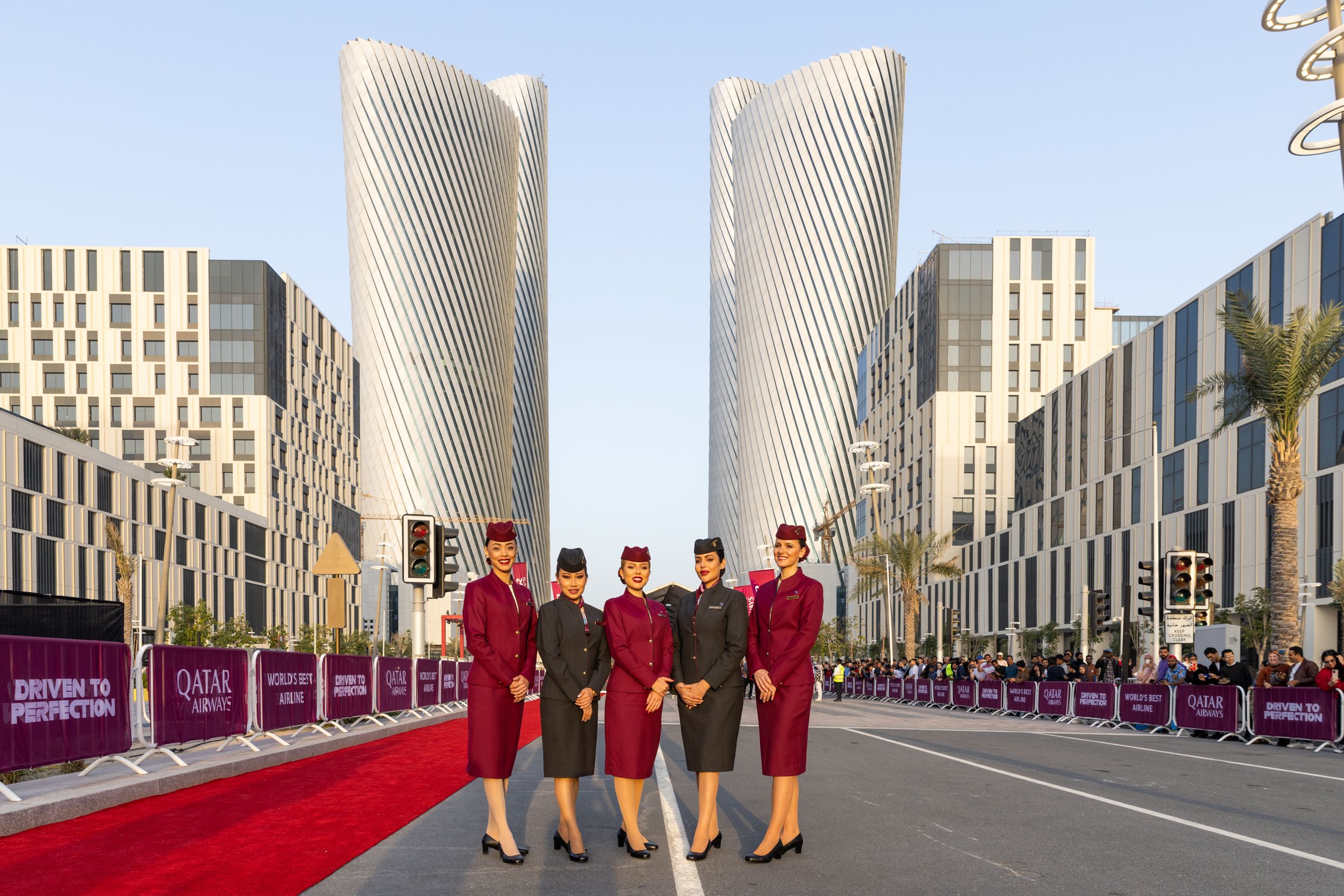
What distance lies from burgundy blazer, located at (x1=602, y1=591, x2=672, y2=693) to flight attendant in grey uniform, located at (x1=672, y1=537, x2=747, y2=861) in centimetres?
14

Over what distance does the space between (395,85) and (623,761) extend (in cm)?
17055

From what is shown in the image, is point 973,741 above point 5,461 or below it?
below

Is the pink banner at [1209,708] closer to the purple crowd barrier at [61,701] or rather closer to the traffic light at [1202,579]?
the traffic light at [1202,579]

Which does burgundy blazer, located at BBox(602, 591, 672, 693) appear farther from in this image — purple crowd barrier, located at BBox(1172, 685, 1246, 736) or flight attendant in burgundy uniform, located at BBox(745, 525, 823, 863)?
purple crowd barrier, located at BBox(1172, 685, 1246, 736)

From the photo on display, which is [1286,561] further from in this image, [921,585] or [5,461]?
[921,585]

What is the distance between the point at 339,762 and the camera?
51.0ft

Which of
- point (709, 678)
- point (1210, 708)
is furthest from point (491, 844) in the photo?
point (1210, 708)

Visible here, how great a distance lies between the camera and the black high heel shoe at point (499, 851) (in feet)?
25.7

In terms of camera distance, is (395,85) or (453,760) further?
(395,85)

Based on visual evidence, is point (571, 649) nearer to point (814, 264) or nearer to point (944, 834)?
point (944, 834)

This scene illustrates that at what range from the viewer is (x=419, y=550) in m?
19.9

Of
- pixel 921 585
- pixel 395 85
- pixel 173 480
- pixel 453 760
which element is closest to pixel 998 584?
pixel 921 585

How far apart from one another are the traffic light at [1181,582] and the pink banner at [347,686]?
1486cm

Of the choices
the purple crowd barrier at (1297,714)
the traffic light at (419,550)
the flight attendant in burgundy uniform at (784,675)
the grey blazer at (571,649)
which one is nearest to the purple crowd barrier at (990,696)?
the purple crowd barrier at (1297,714)
